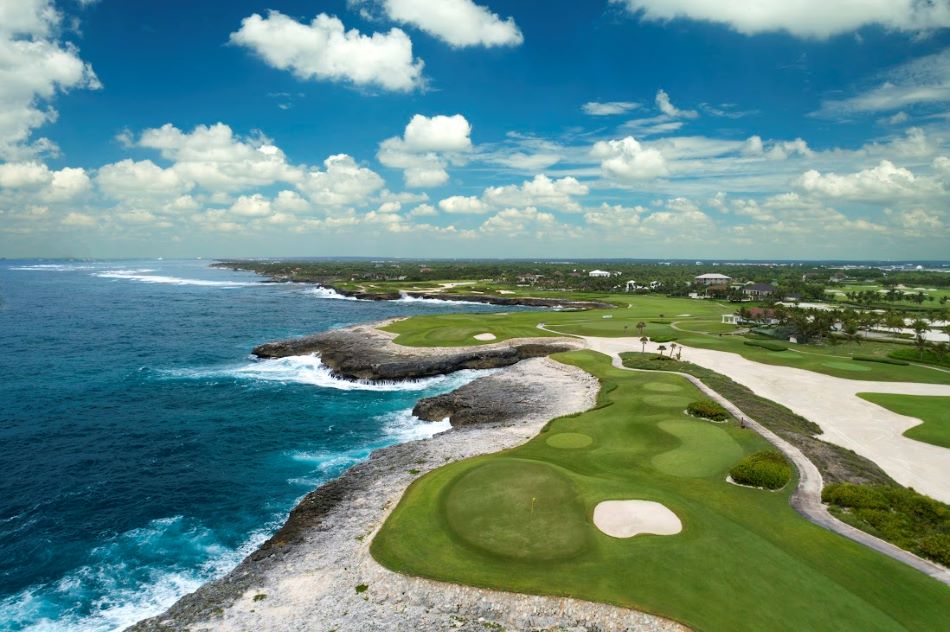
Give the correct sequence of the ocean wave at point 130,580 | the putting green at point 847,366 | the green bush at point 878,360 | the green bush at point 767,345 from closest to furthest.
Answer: the ocean wave at point 130,580 → the putting green at point 847,366 → the green bush at point 878,360 → the green bush at point 767,345

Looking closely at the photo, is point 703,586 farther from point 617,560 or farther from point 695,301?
point 695,301

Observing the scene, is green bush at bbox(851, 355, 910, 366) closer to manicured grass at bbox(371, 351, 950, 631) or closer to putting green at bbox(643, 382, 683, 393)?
putting green at bbox(643, 382, 683, 393)

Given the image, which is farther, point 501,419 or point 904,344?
point 904,344

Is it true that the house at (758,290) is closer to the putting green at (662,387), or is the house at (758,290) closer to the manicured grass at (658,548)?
the putting green at (662,387)

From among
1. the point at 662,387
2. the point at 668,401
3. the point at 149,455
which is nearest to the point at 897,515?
the point at 668,401

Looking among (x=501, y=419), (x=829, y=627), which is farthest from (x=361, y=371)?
(x=829, y=627)

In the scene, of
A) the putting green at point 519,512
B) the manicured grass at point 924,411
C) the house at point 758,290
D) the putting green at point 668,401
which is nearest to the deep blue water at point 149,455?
the putting green at point 519,512
